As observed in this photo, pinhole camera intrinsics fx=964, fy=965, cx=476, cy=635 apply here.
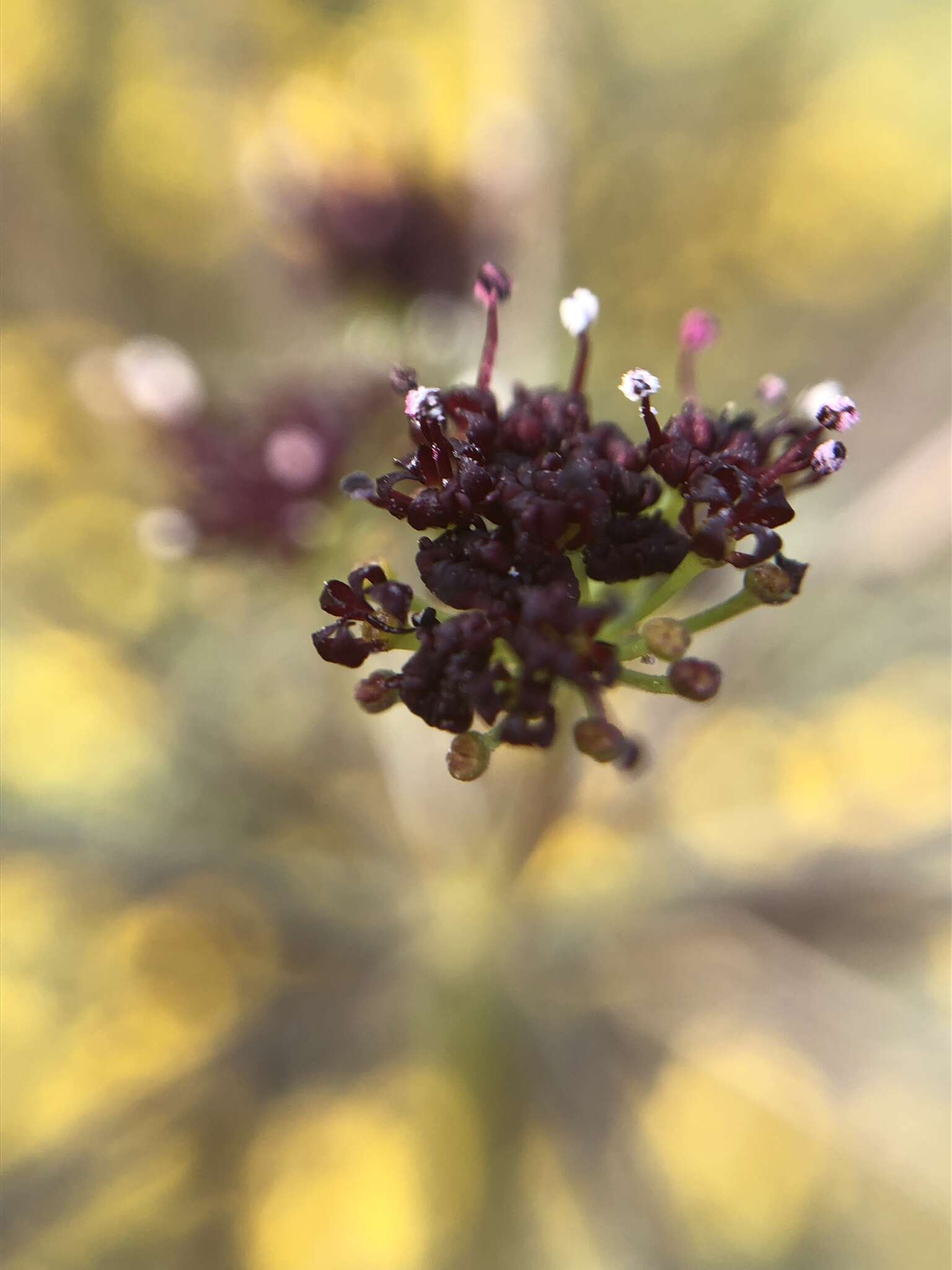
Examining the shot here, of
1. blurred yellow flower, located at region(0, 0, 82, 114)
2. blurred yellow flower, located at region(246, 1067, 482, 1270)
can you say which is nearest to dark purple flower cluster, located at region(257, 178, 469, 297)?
blurred yellow flower, located at region(0, 0, 82, 114)

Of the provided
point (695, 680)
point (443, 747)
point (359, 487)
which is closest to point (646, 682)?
point (695, 680)

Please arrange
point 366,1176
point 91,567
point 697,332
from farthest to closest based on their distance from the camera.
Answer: point 91,567 < point 366,1176 < point 697,332

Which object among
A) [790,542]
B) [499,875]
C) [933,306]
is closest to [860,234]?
[933,306]

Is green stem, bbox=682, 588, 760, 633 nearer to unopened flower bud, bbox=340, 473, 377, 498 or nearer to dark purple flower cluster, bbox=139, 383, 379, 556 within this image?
unopened flower bud, bbox=340, 473, 377, 498

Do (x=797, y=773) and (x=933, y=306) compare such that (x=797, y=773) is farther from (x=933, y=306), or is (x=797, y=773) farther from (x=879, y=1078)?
(x=933, y=306)

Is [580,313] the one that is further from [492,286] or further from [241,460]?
[241,460]
